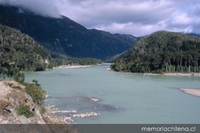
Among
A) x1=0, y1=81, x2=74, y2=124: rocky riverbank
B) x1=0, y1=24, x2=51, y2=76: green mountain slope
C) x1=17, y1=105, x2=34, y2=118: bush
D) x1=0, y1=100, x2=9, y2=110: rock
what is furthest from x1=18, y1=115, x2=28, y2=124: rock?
x1=0, y1=24, x2=51, y2=76: green mountain slope

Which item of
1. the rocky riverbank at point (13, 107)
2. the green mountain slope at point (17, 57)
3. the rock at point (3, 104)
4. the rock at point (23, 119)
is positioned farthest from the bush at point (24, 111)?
the green mountain slope at point (17, 57)

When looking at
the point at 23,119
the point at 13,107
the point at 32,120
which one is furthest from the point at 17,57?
the point at 23,119

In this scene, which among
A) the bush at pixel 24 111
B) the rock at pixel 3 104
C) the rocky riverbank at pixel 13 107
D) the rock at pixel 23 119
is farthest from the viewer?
the bush at pixel 24 111

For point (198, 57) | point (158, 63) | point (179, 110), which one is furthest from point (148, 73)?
point (179, 110)

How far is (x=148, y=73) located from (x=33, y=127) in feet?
390

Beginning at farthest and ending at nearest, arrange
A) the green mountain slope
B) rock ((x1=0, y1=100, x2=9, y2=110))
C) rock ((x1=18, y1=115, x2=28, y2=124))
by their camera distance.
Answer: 1. the green mountain slope
2. rock ((x1=0, y1=100, x2=9, y2=110))
3. rock ((x1=18, y1=115, x2=28, y2=124))

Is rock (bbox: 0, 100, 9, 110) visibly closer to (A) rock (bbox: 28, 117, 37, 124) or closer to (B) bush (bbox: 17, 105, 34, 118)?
(B) bush (bbox: 17, 105, 34, 118)

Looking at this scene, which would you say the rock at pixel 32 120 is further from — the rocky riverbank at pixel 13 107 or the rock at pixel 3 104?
the rock at pixel 3 104

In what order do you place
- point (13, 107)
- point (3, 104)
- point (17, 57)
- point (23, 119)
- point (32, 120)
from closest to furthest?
point (23, 119), point (32, 120), point (3, 104), point (13, 107), point (17, 57)

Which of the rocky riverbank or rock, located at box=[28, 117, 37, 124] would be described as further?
rock, located at box=[28, 117, 37, 124]

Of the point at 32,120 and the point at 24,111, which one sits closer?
the point at 32,120

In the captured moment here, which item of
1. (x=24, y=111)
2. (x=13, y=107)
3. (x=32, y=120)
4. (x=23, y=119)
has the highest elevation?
(x=13, y=107)

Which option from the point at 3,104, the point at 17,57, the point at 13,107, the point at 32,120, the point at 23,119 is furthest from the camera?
the point at 17,57

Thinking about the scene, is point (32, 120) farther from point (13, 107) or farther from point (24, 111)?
point (13, 107)
